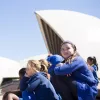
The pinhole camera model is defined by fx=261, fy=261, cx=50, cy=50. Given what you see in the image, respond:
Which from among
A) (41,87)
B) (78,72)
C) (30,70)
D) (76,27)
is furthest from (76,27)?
(78,72)

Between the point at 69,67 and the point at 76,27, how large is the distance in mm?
19940

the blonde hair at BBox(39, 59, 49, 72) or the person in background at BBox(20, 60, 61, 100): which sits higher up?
the blonde hair at BBox(39, 59, 49, 72)

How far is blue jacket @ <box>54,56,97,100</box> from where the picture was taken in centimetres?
239

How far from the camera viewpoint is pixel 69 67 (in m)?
2.40

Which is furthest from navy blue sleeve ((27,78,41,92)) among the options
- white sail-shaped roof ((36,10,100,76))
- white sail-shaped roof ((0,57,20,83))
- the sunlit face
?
white sail-shaped roof ((0,57,20,83))

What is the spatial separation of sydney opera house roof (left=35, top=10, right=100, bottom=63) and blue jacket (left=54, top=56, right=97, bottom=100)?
18366mm

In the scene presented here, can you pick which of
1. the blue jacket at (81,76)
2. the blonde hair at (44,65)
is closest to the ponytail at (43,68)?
the blonde hair at (44,65)

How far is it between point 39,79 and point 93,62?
1.55 meters

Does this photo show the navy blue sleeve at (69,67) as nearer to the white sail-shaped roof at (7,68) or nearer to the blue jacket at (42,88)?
the blue jacket at (42,88)

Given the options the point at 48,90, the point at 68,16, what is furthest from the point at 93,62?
the point at 68,16

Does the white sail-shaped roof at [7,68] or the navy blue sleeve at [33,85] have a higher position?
the navy blue sleeve at [33,85]

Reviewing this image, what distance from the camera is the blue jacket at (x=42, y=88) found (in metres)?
2.61

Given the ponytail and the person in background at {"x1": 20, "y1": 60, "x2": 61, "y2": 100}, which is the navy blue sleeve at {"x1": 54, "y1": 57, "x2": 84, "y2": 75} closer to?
the person in background at {"x1": 20, "y1": 60, "x2": 61, "y2": 100}

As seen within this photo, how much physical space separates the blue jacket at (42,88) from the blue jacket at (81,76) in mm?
255
